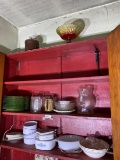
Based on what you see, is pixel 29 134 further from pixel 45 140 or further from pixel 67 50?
pixel 67 50

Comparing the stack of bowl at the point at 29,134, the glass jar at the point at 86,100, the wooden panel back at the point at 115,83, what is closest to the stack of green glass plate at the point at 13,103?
the stack of bowl at the point at 29,134

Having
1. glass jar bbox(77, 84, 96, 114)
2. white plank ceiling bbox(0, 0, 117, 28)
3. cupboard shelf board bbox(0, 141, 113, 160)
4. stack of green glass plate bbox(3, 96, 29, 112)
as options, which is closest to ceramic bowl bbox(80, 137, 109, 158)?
cupboard shelf board bbox(0, 141, 113, 160)

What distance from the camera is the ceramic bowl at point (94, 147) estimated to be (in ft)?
3.04

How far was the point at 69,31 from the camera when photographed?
1.22 meters

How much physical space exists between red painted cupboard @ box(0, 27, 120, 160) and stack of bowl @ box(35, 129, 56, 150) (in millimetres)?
38

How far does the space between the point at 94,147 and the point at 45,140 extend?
1.22ft

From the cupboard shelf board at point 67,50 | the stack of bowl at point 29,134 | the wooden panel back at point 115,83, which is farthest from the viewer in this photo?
the stack of bowl at point 29,134

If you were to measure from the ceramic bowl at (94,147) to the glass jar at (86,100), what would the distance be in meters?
0.21

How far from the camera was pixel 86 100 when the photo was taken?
3.90 feet

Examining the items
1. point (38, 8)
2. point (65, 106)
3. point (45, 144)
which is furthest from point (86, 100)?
point (38, 8)

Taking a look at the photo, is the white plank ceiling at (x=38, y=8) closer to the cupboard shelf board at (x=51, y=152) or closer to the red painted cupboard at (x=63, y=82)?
the red painted cupboard at (x=63, y=82)

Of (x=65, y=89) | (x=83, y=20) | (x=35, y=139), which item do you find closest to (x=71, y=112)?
(x=65, y=89)

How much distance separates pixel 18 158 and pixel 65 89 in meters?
0.82

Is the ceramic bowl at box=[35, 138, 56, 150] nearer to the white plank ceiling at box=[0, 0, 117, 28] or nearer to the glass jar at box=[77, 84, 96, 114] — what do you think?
the glass jar at box=[77, 84, 96, 114]
